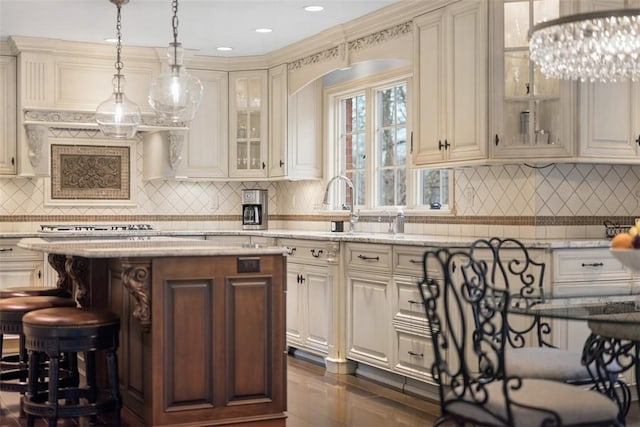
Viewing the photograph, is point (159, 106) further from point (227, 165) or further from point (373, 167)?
point (227, 165)

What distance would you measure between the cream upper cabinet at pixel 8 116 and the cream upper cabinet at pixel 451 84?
3.47 meters

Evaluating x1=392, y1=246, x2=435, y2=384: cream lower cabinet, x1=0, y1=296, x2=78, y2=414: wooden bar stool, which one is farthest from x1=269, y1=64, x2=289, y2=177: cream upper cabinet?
x1=0, y1=296, x2=78, y2=414: wooden bar stool

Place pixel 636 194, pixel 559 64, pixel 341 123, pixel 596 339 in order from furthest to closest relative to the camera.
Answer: pixel 341 123 → pixel 636 194 → pixel 559 64 → pixel 596 339

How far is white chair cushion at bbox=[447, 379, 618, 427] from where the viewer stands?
255 centimetres

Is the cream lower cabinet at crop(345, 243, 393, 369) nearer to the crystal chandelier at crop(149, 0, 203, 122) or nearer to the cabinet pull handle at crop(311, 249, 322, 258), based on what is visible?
the cabinet pull handle at crop(311, 249, 322, 258)

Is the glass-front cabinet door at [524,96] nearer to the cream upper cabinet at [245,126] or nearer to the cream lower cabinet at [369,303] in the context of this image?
the cream lower cabinet at [369,303]

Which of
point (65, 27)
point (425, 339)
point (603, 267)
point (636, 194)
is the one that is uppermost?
point (65, 27)

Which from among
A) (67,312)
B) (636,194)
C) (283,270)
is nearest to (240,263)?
(283,270)

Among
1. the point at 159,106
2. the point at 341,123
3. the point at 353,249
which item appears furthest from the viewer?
the point at 341,123

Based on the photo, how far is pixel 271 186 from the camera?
8133 mm

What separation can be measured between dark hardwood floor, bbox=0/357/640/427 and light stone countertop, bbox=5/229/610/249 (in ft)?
2.94

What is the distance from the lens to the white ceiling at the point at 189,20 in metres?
5.93

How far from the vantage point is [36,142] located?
7.07 meters

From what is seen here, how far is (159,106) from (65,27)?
2.50 m
